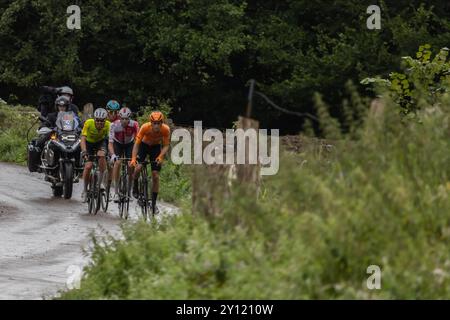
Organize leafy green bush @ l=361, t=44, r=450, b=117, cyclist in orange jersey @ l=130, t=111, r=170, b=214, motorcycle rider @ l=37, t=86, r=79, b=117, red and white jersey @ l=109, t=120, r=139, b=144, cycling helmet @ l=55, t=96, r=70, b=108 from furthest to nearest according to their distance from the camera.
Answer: motorcycle rider @ l=37, t=86, r=79, b=117
cycling helmet @ l=55, t=96, r=70, b=108
red and white jersey @ l=109, t=120, r=139, b=144
cyclist in orange jersey @ l=130, t=111, r=170, b=214
leafy green bush @ l=361, t=44, r=450, b=117

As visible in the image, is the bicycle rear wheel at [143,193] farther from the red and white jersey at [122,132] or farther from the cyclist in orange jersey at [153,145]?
the red and white jersey at [122,132]

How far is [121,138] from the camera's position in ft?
66.5

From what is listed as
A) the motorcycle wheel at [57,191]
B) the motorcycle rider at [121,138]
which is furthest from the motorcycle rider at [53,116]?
the motorcycle rider at [121,138]

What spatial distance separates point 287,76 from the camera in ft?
149

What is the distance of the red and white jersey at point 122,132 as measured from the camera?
2009 centimetres

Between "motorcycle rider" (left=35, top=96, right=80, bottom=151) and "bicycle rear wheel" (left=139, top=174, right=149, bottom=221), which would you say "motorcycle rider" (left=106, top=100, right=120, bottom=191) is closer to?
"bicycle rear wheel" (left=139, top=174, right=149, bottom=221)

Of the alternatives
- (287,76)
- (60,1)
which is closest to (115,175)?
(60,1)

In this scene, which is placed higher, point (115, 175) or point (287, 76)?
point (287, 76)

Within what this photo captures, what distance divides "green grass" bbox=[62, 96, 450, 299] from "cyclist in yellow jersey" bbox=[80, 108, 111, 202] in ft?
34.7

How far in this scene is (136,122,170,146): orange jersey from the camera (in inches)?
749

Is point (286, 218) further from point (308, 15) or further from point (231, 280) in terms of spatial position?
point (308, 15)

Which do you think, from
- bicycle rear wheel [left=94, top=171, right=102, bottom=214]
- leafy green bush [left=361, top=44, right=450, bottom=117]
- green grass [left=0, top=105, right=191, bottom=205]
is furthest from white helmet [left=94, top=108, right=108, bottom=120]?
leafy green bush [left=361, top=44, right=450, bottom=117]
